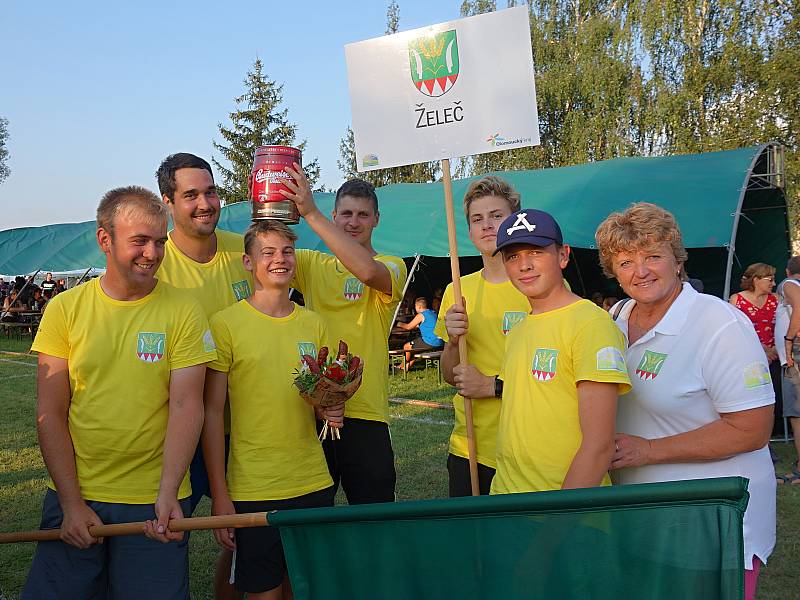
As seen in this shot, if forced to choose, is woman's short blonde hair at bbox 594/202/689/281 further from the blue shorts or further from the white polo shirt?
the blue shorts

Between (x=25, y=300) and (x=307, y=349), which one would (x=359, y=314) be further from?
(x=25, y=300)

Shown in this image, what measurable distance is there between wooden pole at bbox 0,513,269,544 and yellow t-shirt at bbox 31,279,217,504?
16 centimetres

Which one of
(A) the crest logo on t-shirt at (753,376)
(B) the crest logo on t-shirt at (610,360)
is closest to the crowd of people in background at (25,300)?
(B) the crest logo on t-shirt at (610,360)

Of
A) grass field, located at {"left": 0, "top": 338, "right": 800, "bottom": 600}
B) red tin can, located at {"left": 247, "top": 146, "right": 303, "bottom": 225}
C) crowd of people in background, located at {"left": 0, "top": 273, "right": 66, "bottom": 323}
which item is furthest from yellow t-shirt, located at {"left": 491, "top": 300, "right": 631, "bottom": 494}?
crowd of people in background, located at {"left": 0, "top": 273, "right": 66, "bottom": 323}

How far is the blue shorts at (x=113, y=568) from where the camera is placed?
2557 millimetres

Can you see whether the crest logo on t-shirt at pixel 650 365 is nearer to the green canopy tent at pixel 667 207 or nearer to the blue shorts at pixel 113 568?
the blue shorts at pixel 113 568

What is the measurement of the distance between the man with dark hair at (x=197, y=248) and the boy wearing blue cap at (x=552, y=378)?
1.46 metres

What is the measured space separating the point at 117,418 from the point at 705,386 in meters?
2.06

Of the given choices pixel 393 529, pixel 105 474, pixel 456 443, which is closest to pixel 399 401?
pixel 456 443

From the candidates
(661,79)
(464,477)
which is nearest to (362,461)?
(464,477)

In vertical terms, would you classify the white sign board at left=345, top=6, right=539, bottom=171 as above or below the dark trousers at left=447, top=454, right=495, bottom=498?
above

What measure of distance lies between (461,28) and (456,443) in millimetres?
1926

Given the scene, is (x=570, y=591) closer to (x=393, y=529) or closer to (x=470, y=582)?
(x=470, y=582)

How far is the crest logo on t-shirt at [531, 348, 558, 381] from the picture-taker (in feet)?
7.42
